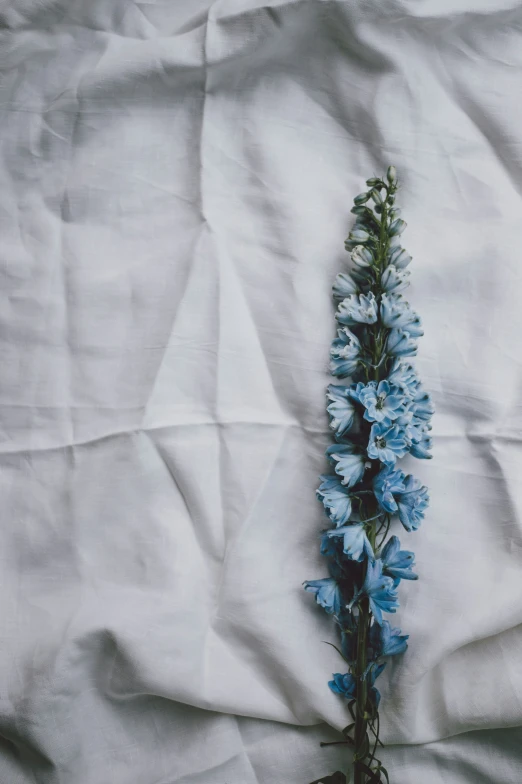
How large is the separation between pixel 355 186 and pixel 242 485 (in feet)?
1.08

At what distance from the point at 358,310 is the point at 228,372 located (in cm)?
15

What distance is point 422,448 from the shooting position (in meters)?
0.63

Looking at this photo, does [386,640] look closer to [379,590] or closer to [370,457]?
[379,590]

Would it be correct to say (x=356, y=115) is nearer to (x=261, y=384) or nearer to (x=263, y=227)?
(x=263, y=227)

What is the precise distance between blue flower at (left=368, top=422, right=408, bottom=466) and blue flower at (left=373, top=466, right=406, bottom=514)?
0.4 inches

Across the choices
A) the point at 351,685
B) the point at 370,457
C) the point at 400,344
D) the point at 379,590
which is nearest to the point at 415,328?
the point at 400,344

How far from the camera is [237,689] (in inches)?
26.2

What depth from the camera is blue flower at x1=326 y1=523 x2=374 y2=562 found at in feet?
1.99

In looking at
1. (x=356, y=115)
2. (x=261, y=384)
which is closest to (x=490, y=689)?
(x=261, y=384)

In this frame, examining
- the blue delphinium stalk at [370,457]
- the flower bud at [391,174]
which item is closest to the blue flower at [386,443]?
the blue delphinium stalk at [370,457]

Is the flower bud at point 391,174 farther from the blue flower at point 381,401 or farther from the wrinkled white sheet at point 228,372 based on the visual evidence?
the blue flower at point 381,401

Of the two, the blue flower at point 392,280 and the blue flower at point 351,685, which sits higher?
the blue flower at point 392,280

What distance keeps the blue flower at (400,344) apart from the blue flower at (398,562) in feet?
0.55

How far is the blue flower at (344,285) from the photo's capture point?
0.66 m
